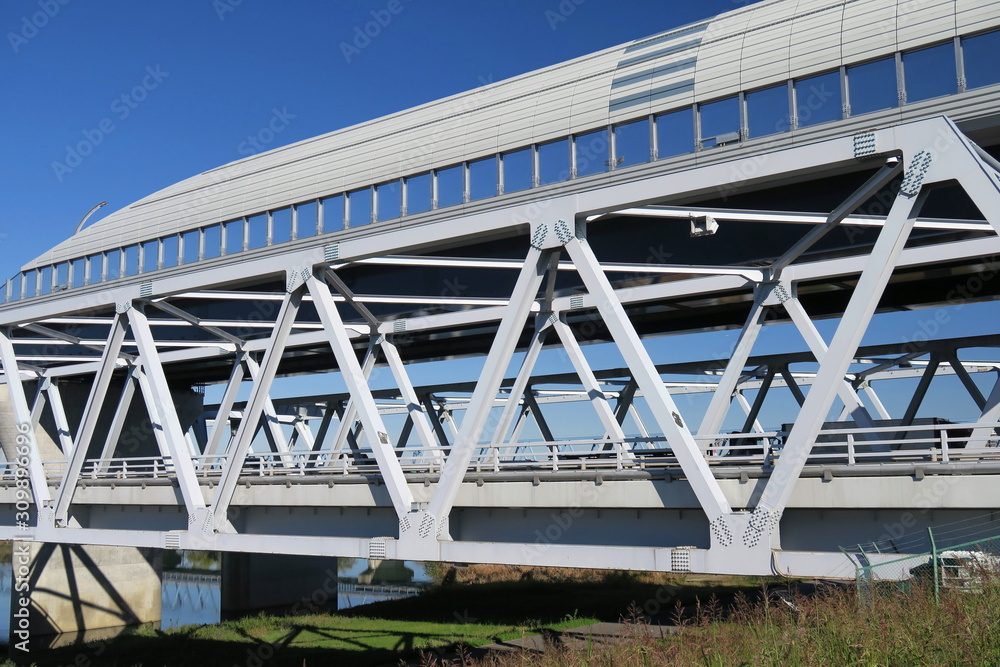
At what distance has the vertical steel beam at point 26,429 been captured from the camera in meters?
26.9

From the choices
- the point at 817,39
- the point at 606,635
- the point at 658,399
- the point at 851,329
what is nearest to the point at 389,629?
the point at 606,635

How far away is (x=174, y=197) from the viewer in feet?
157

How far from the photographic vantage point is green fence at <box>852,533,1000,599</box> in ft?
35.9

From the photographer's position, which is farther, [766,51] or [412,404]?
[766,51]

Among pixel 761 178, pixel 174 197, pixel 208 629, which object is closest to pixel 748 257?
pixel 761 178

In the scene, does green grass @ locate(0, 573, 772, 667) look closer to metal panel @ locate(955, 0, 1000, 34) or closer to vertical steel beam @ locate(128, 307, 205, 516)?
vertical steel beam @ locate(128, 307, 205, 516)

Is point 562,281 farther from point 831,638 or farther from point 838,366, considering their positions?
point 831,638

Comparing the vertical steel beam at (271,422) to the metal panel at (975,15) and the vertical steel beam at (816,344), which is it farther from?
the metal panel at (975,15)

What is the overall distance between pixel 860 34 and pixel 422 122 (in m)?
18.2

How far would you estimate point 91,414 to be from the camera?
24.7m

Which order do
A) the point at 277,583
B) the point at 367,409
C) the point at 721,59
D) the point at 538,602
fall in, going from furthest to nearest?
the point at 277,583, the point at 538,602, the point at 721,59, the point at 367,409

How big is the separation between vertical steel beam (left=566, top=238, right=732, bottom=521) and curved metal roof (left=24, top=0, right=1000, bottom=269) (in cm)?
1377

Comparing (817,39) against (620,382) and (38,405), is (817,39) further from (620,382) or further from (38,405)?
(38,405)

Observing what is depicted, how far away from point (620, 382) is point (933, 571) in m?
25.0
